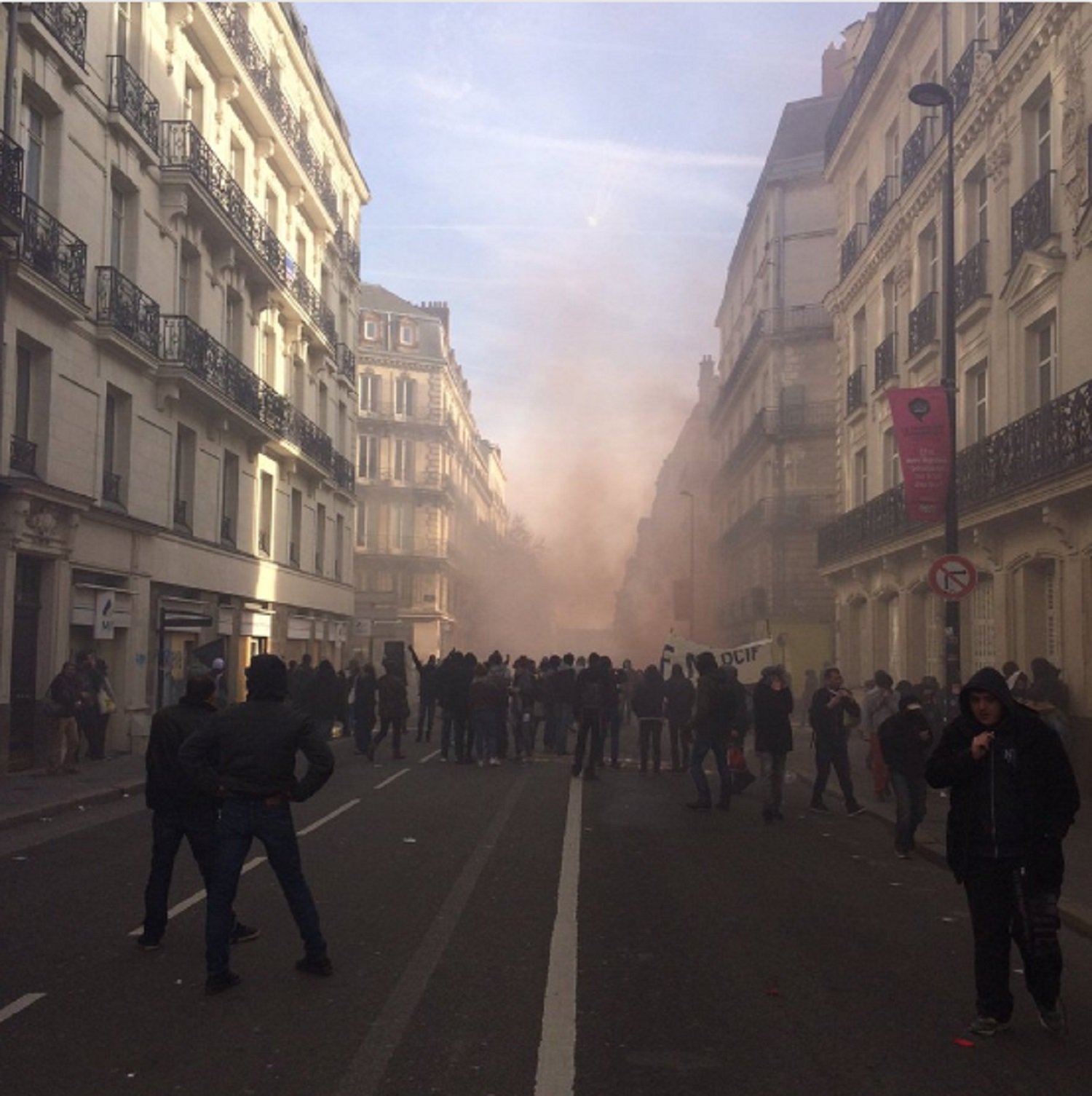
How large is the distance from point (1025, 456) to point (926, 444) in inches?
73.9

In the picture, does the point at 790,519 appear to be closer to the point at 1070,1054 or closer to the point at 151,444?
the point at 151,444

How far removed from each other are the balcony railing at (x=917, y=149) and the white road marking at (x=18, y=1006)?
22.5 m

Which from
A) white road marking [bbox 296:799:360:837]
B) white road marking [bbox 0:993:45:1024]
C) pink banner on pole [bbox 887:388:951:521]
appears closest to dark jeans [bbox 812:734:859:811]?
pink banner on pole [bbox 887:388:951:521]

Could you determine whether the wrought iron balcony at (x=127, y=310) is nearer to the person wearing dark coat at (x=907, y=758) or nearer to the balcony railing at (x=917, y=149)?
the person wearing dark coat at (x=907, y=758)

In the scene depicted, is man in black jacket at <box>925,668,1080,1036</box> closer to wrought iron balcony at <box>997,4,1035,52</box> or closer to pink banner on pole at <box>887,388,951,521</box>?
pink banner on pole at <box>887,388,951,521</box>

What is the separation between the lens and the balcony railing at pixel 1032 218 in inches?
708

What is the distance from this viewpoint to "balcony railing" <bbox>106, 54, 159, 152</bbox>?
20.8 meters

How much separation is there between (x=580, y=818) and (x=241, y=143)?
21390mm

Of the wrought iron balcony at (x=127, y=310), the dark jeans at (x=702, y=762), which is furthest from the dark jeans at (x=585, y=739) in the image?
the wrought iron balcony at (x=127, y=310)

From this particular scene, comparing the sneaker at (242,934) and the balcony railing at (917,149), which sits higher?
the balcony railing at (917,149)

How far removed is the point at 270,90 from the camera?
30.1 metres

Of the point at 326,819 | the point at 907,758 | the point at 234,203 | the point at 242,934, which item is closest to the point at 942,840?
the point at 907,758

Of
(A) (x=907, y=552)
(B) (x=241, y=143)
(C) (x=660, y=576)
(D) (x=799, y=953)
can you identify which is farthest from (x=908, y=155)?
(C) (x=660, y=576)

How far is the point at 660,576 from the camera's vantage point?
85375mm
